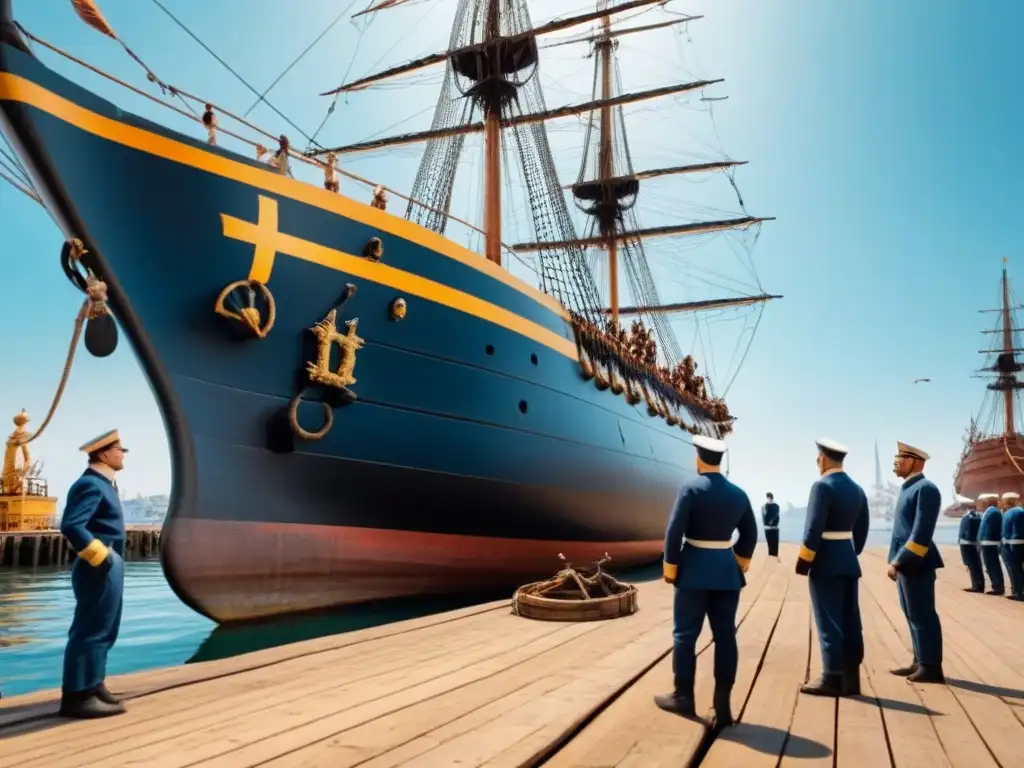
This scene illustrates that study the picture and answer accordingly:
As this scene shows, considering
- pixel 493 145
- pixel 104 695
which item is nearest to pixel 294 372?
pixel 104 695

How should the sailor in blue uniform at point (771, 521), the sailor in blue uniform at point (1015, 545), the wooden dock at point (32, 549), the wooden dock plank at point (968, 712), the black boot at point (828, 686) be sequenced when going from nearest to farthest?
the wooden dock plank at point (968, 712) → the black boot at point (828, 686) → the sailor in blue uniform at point (1015, 545) → the sailor in blue uniform at point (771, 521) → the wooden dock at point (32, 549)

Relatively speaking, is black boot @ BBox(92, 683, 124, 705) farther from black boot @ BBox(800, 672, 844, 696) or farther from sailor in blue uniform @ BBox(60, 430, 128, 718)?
black boot @ BBox(800, 672, 844, 696)

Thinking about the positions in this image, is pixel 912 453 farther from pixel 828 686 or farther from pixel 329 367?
pixel 329 367

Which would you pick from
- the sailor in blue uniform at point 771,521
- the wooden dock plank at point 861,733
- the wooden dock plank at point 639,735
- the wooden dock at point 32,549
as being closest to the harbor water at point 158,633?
the wooden dock plank at point 639,735

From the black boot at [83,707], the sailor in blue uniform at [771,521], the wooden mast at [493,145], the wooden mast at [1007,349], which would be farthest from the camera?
the wooden mast at [1007,349]

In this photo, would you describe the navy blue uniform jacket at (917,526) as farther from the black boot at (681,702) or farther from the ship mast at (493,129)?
the ship mast at (493,129)

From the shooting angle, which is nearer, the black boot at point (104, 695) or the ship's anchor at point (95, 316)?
the black boot at point (104, 695)

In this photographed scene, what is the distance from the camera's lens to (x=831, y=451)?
423cm

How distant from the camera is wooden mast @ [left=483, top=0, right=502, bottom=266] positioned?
545 inches

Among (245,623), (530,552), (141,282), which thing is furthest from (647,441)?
(141,282)

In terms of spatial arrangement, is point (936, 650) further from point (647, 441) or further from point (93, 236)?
point (647, 441)

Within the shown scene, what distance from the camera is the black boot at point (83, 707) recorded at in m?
3.34

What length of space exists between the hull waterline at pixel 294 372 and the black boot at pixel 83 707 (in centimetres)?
340

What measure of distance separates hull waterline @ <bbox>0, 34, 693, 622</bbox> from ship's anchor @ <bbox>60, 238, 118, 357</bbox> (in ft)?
0.35
